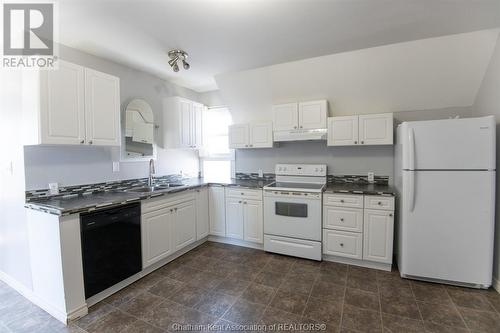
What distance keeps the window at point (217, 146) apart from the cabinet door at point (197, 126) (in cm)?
22

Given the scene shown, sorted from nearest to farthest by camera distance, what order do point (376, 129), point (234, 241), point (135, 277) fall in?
point (135, 277) → point (376, 129) → point (234, 241)

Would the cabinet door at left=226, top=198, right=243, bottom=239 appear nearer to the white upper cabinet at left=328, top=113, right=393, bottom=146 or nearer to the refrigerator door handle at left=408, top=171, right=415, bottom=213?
the white upper cabinet at left=328, top=113, right=393, bottom=146

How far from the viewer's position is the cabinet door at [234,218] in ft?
11.3

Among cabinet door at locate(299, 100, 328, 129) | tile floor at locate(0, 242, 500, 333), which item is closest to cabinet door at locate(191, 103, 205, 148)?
cabinet door at locate(299, 100, 328, 129)

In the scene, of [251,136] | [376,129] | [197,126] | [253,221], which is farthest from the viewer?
[197,126]

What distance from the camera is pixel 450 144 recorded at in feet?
7.50

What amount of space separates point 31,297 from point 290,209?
2861 mm

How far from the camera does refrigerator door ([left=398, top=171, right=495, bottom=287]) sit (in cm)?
225

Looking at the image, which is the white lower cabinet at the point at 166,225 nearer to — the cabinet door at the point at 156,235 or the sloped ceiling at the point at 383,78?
the cabinet door at the point at 156,235

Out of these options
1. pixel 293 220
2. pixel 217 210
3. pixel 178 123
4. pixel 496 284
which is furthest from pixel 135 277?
pixel 496 284

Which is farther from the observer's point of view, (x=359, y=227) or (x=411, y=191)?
(x=359, y=227)

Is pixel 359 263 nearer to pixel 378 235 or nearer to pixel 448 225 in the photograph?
pixel 378 235

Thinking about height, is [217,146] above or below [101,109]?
below

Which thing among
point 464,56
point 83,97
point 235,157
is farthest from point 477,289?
point 83,97
